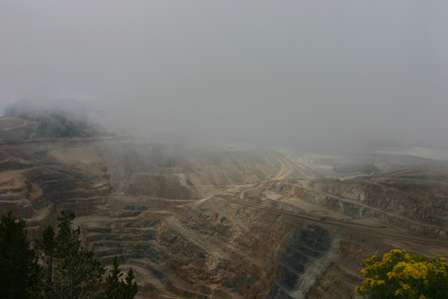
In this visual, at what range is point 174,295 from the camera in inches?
2495

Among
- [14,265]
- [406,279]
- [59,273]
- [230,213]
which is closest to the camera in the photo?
[406,279]

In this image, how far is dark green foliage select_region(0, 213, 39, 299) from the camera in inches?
1126

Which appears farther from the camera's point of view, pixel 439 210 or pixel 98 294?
pixel 439 210

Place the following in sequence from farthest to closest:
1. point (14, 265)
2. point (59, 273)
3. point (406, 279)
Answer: point (14, 265) → point (59, 273) → point (406, 279)

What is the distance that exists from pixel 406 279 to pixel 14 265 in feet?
83.7

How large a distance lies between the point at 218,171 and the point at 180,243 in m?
42.1

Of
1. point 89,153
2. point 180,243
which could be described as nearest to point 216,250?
point 180,243

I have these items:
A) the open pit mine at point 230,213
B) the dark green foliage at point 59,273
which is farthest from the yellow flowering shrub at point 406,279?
the open pit mine at point 230,213

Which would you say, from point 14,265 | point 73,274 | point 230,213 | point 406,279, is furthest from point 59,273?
→ point 230,213

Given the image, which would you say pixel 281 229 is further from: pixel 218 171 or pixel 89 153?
pixel 89 153

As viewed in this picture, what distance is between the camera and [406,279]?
23.9 metres

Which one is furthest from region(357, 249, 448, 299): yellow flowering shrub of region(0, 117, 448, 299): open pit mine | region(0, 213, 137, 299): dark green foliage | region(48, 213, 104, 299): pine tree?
region(0, 117, 448, 299): open pit mine

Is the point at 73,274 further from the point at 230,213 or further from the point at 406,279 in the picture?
the point at 230,213

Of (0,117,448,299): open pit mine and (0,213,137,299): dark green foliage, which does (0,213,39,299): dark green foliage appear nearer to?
(0,213,137,299): dark green foliage
